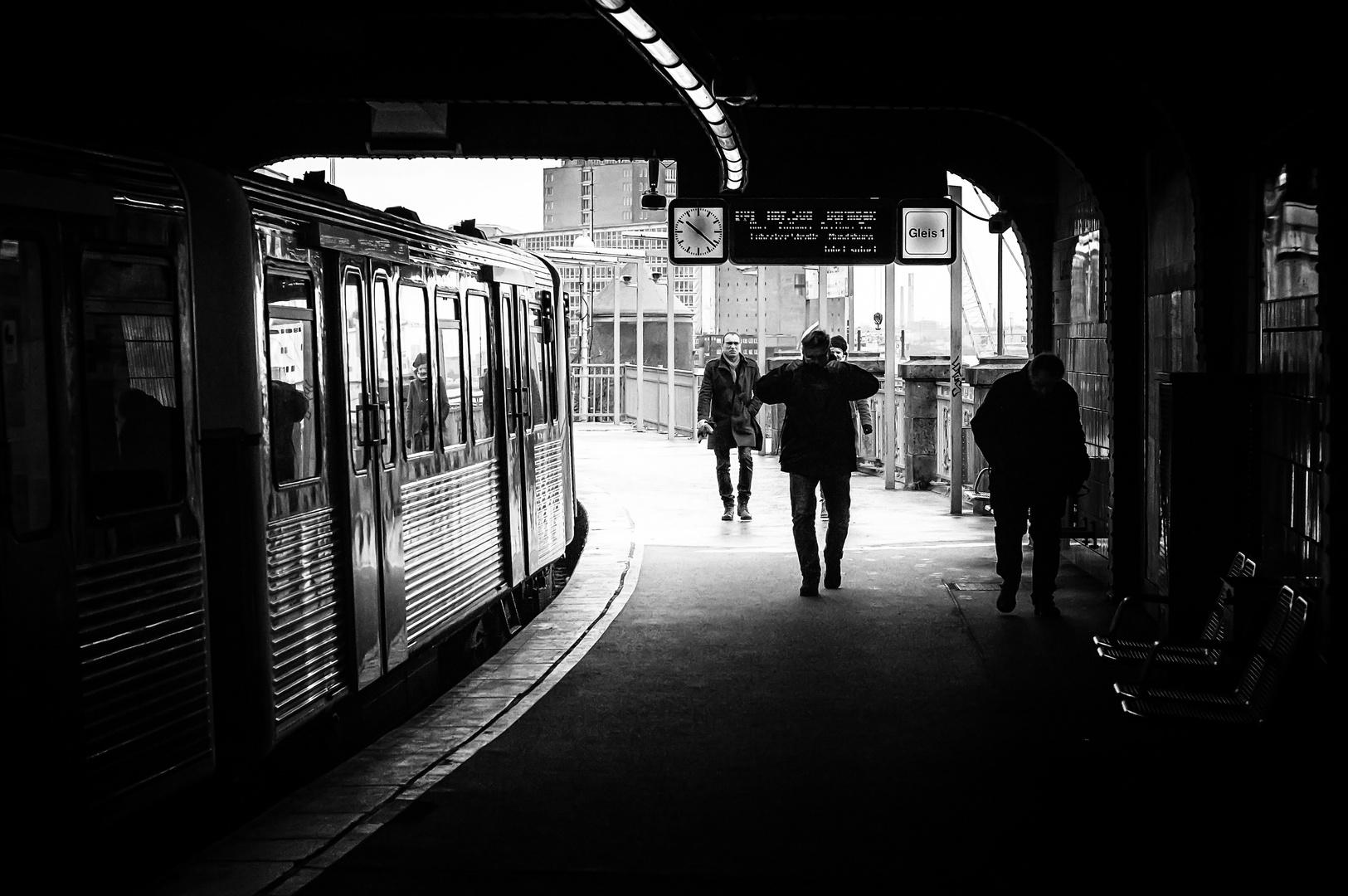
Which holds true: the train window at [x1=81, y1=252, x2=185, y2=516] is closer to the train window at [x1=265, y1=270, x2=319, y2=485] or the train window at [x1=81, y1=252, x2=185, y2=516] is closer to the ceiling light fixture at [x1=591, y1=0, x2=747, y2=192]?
the train window at [x1=265, y1=270, x2=319, y2=485]

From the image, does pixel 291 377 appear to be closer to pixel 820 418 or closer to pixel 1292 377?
pixel 1292 377

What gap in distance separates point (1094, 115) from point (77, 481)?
7.30 meters

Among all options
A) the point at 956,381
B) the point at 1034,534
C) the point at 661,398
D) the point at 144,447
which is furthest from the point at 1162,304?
the point at 661,398

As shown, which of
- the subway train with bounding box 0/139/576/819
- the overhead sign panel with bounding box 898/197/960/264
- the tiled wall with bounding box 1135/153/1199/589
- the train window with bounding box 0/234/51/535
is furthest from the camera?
the overhead sign panel with bounding box 898/197/960/264

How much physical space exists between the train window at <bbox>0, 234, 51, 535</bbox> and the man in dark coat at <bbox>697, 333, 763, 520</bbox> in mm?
10043

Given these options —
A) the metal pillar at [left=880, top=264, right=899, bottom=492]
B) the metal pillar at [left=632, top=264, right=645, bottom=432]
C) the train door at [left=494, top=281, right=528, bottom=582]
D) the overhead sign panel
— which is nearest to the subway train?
the train door at [left=494, top=281, right=528, bottom=582]

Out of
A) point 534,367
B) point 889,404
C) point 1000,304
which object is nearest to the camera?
point 534,367

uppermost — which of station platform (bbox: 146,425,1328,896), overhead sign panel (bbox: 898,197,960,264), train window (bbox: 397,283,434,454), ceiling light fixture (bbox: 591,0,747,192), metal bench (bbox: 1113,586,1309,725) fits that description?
ceiling light fixture (bbox: 591,0,747,192)

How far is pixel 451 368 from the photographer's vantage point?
28.2 ft

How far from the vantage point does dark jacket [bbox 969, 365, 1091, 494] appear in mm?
9367

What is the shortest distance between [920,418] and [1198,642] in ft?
34.0

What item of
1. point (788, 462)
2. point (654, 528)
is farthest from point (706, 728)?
point (654, 528)

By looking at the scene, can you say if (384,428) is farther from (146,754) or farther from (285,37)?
(285,37)

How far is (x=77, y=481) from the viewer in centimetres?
477
